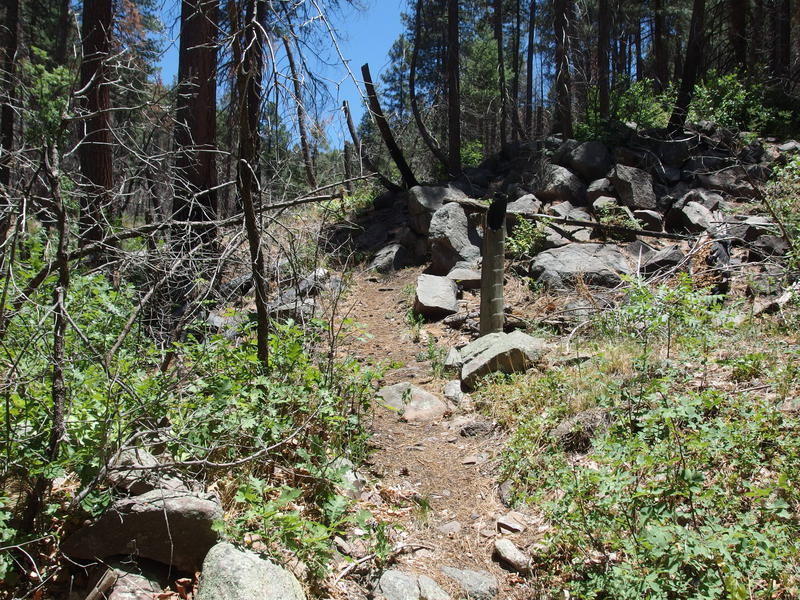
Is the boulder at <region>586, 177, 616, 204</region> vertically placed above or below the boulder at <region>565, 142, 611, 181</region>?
below

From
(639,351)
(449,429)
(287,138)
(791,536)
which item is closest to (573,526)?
(791,536)

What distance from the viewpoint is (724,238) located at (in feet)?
23.5

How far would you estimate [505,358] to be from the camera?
19.5 ft

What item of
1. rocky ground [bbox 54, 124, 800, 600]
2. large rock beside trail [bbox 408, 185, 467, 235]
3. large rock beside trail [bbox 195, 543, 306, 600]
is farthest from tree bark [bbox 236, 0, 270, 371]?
large rock beside trail [bbox 408, 185, 467, 235]

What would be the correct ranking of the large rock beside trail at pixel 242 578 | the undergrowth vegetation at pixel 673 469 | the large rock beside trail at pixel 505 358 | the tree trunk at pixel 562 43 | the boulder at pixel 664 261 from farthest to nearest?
the tree trunk at pixel 562 43 < the boulder at pixel 664 261 < the large rock beside trail at pixel 505 358 < the undergrowth vegetation at pixel 673 469 < the large rock beside trail at pixel 242 578

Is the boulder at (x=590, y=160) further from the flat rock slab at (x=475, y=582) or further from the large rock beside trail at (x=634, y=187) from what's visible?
the flat rock slab at (x=475, y=582)

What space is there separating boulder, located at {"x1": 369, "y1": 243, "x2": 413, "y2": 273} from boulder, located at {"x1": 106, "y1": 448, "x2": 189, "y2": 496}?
846 cm

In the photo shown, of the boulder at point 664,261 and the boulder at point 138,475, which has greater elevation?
the boulder at point 664,261

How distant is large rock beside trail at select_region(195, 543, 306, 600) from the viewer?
2715mm

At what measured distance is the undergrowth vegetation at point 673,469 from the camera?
282 centimetres

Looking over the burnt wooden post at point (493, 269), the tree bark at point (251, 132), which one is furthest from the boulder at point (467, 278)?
the tree bark at point (251, 132)

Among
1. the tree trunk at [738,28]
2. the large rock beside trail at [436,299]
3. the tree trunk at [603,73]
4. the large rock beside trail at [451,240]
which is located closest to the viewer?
the large rock beside trail at [436,299]

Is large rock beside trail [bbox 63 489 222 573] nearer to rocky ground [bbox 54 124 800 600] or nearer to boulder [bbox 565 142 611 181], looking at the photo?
rocky ground [bbox 54 124 800 600]

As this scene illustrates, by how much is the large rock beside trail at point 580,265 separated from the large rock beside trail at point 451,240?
1.58 m
